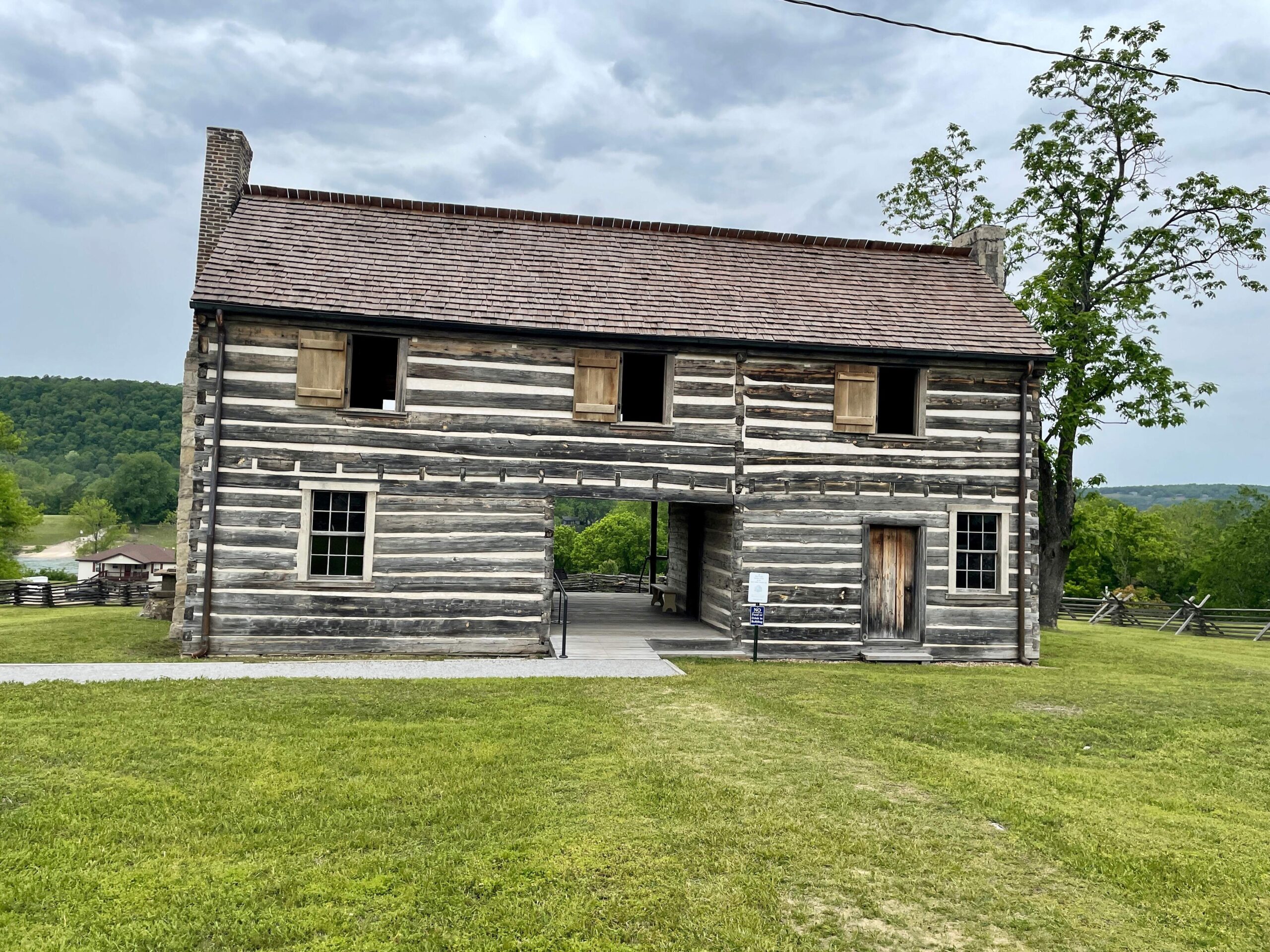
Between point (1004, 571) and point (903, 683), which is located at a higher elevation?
point (1004, 571)

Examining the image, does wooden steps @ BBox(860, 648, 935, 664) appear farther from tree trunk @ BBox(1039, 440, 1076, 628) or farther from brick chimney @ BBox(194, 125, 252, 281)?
brick chimney @ BBox(194, 125, 252, 281)

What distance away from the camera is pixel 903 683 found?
11.9 metres

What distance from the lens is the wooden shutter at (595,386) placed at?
13.7 metres

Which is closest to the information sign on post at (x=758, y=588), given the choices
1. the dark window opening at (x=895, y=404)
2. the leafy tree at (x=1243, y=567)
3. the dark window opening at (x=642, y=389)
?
the dark window opening at (x=895, y=404)

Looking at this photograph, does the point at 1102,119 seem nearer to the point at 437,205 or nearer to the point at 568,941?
the point at 437,205

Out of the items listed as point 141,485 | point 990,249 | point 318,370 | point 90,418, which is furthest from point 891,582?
point 90,418

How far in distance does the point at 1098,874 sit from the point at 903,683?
6752mm

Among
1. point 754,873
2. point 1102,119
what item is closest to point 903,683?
point 754,873

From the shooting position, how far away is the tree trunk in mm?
22391

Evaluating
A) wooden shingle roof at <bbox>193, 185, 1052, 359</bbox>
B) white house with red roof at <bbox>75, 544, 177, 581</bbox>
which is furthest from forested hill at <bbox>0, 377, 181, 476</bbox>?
wooden shingle roof at <bbox>193, 185, 1052, 359</bbox>

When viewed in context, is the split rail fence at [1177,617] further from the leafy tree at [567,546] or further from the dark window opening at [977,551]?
the leafy tree at [567,546]

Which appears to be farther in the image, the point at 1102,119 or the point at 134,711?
the point at 1102,119

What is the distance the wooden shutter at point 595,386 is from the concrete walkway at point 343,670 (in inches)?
154

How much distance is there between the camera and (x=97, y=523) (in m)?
89.0
